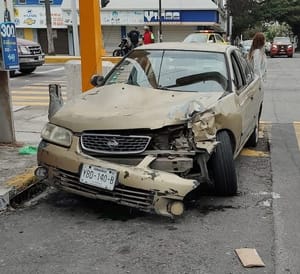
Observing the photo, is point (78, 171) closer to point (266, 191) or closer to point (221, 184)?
point (221, 184)

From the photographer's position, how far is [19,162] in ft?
22.0

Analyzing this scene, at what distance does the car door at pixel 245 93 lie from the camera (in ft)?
20.9

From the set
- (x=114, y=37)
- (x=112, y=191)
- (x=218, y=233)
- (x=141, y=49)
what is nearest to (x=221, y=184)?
(x=218, y=233)

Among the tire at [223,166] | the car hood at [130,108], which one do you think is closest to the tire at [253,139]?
the car hood at [130,108]

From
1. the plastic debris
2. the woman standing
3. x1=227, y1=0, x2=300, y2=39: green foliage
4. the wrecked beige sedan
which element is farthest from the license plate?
x1=227, y1=0, x2=300, y2=39: green foliage

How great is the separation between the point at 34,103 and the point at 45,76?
6744 millimetres

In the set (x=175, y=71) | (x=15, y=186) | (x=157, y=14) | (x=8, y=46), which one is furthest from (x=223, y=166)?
(x=157, y=14)

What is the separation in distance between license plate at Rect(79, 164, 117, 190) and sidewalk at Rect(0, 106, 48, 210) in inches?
39.4

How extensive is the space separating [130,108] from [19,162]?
2.11 m

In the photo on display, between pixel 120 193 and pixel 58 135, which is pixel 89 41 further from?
pixel 120 193

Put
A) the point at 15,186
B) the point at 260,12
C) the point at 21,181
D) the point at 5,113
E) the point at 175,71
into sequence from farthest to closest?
the point at 260,12, the point at 5,113, the point at 175,71, the point at 21,181, the point at 15,186

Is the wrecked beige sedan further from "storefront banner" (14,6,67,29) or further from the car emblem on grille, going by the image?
"storefront banner" (14,6,67,29)

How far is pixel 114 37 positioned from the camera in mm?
42812

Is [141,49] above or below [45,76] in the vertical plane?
above
